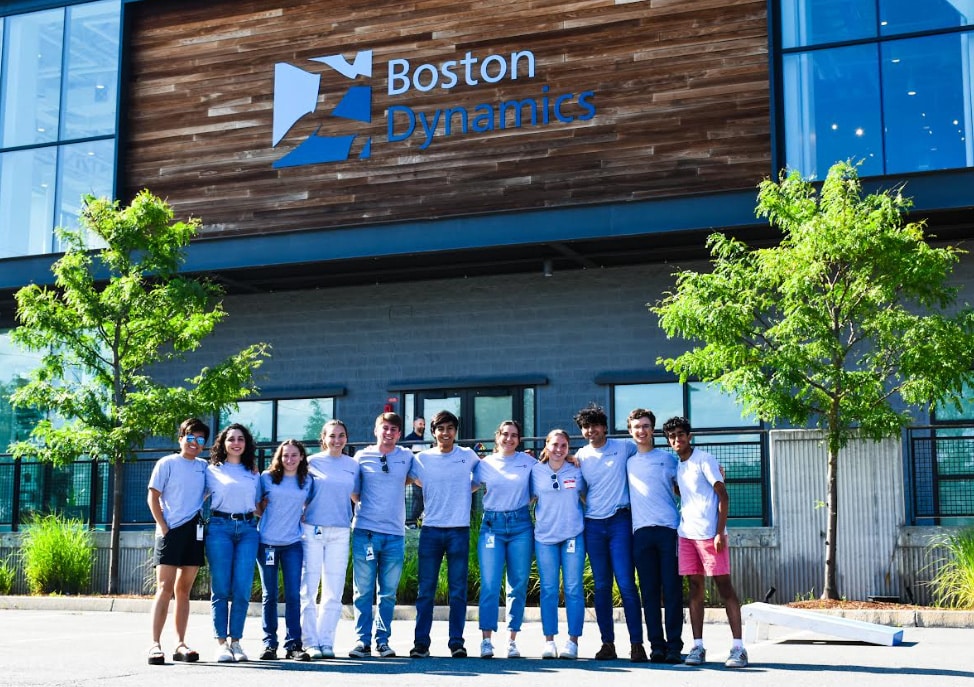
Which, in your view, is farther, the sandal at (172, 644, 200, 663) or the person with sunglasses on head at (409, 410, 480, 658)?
the person with sunglasses on head at (409, 410, 480, 658)

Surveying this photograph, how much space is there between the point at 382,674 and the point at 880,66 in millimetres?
13725

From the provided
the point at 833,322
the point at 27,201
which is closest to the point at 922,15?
the point at 833,322

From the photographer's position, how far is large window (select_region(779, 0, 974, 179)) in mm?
18062

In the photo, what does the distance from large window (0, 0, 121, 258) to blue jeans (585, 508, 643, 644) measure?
15846 mm

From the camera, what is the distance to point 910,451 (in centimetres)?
1484

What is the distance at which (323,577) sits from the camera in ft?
31.4

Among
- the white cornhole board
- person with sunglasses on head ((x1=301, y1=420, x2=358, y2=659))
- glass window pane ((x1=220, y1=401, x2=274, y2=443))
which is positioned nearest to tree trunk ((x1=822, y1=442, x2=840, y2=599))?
the white cornhole board

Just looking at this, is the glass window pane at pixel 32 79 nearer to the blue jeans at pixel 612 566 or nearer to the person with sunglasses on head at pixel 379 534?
the person with sunglasses on head at pixel 379 534

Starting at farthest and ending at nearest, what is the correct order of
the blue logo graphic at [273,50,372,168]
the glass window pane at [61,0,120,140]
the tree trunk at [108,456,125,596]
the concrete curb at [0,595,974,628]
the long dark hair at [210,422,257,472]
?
the glass window pane at [61,0,120,140], the blue logo graphic at [273,50,372,168], the tree trunk at [108,456,125,596], the concrete curb at [0,595,974,628], the long dark hair at [210,422,257,472]

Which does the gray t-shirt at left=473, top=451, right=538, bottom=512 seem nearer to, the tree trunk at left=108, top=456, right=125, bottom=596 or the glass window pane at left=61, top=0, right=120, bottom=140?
the tree trunk at left=108, top=456, right=125, bottom=596

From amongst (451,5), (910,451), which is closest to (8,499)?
(451,5)

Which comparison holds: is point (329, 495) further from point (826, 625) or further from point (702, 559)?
point (826, 625)

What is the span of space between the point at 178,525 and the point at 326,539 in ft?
3.70

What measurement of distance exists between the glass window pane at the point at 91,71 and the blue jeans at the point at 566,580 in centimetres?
1623
